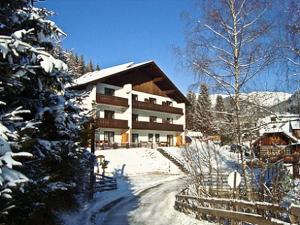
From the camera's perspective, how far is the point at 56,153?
27.8 feet

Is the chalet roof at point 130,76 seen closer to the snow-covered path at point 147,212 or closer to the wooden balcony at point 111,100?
the wooden balcony at point 111,100

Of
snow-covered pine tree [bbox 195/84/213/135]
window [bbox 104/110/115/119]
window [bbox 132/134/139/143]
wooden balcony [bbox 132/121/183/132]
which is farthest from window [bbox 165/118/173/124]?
snow-covered pine tree [bbox 195/84/213/135]

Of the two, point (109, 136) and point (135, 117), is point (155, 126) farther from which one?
point (109, 136)

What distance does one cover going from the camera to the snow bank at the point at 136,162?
114 ft

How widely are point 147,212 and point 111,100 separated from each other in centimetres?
2867

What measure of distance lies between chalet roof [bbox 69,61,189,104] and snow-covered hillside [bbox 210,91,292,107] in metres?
31.5

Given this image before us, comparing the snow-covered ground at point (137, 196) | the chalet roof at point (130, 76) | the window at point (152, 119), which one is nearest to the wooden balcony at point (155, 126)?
the window at point (152, 119)

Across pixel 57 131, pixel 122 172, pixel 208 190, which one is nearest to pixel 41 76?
pixel 57 131

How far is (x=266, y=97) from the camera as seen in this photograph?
11289mm

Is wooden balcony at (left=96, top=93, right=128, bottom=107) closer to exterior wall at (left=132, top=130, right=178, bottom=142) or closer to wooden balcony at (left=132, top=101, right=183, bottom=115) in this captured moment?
wooden balcony at (left=132, top=101, right=183, bottom=115)

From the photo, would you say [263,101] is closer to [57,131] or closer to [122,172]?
[57,131]

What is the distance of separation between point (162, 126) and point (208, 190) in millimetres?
37430

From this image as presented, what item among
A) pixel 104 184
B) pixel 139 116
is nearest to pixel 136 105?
pixel 139 116

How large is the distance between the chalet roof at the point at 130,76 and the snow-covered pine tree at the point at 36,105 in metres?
33.1
